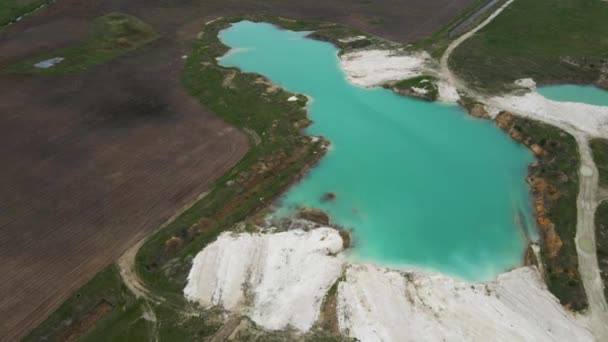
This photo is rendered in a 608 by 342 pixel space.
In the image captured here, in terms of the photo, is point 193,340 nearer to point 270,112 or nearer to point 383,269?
point 383,269

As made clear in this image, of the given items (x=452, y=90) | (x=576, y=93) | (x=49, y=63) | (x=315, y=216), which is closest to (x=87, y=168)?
(x=315, y=216)

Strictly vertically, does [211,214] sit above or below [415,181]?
below

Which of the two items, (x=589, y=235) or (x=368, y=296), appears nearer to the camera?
(x=368, y=296)

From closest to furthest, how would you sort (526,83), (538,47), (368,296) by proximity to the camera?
(368,296), (526,83), (538,47)

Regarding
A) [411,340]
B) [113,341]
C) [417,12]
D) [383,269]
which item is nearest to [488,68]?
[417,12]

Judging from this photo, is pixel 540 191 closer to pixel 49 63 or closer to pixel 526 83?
pixel 526 83

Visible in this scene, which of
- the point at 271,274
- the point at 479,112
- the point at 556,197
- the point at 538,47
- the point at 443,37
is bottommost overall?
the point at 271,274

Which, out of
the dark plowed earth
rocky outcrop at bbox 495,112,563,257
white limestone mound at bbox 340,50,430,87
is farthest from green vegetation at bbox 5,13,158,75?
rocky outcrop at bbox 495,112,563,257

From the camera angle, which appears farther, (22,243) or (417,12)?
(417,12)
